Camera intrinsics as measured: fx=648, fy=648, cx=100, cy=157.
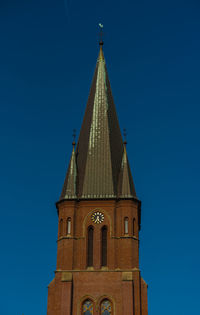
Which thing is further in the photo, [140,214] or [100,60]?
[100,60]

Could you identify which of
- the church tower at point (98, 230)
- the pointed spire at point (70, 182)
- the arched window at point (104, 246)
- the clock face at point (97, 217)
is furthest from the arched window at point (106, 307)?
the pointed spire at point (70, 182)

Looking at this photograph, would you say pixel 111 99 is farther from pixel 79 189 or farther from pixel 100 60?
pixel 79 189

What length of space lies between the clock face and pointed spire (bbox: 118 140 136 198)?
2.73 metres

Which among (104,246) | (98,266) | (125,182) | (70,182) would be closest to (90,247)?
(104,246)

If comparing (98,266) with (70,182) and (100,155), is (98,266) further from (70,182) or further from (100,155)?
(100,155)

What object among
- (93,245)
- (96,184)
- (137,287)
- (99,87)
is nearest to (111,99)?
(99,87)

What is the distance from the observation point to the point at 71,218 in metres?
64.2

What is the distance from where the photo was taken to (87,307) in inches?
2359

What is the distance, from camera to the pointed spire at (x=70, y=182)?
6562 cm

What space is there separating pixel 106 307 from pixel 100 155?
16.4 metres

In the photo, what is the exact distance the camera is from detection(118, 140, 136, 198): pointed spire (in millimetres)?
65250

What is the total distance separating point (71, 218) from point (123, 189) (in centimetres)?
607

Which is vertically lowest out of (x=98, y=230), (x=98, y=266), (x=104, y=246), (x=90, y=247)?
(x=98, y=266)

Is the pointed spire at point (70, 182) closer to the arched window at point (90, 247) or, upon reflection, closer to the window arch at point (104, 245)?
the arched window at point (90, 247)
